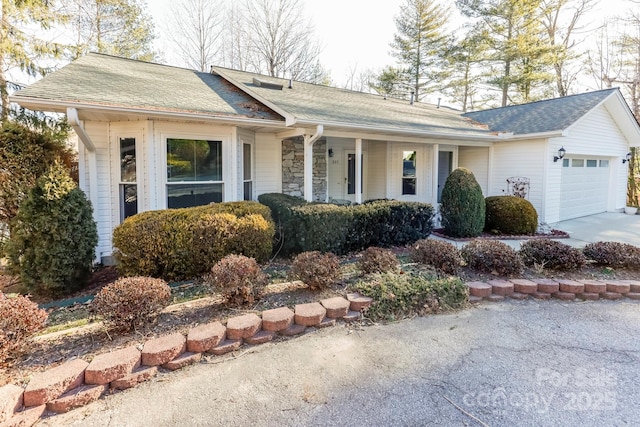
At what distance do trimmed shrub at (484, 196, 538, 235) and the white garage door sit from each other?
3082 millimetres

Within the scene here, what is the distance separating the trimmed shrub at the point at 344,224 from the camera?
5.86 m

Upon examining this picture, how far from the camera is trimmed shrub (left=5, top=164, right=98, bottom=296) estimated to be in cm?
487

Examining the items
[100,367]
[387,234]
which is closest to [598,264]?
[387,234]

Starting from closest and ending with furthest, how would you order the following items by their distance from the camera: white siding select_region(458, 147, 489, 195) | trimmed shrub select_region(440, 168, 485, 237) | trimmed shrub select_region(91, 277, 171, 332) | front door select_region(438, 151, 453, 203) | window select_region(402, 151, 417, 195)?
trimmed shrub select_region(91, 277, 171, 332), trimmed shrub select_region(440, 168, 485, 237), window select_region(402, 151, 417, 195), white siding select_region(458, 147, 489, 195), front door select_region(438, 151, 453, 203)

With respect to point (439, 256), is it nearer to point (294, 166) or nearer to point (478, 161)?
point (294, 166)

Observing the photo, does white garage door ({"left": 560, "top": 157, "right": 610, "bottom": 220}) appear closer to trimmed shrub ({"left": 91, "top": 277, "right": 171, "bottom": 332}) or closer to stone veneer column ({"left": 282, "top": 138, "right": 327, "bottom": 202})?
stone veneer column ({"left": 282, "top": 138, "right": 327, "bottom": 202})

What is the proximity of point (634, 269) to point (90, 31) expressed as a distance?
19855 mm

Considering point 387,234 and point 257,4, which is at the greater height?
point 257,4

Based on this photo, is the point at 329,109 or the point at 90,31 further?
the point at 90,31

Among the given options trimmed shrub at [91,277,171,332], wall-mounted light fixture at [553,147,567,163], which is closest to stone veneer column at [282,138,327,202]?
trimmed shrub at [91,277,171,332]

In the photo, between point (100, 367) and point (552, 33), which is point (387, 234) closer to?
point (100, 367)

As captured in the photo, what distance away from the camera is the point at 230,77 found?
354 inches

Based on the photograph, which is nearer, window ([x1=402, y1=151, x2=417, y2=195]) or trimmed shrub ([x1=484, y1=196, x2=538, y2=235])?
trimmed shrub ([x1=484, y1=196, x2=538, y2=235])

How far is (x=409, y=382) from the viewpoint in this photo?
2.63 meters
